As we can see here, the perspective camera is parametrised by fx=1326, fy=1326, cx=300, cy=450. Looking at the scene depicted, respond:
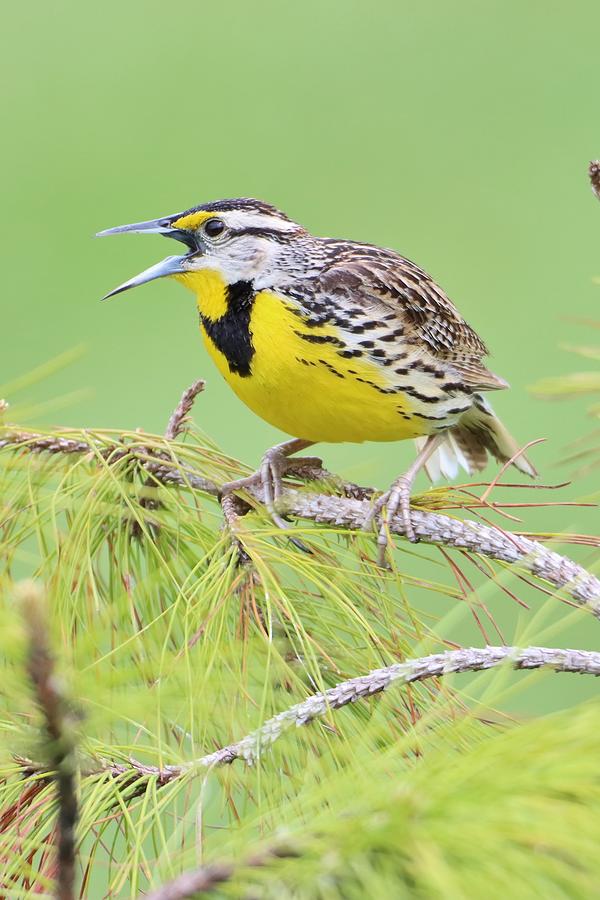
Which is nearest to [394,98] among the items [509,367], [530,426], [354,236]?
[354,236]

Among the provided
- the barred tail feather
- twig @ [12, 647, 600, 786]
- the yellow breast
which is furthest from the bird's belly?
twig @ [12, 647, 600, 786]

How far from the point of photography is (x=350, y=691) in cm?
89

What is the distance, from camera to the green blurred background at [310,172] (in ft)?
12.9

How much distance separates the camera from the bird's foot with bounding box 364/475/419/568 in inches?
49.3

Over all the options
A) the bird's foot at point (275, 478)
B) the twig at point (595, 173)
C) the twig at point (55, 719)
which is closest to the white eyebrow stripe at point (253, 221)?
the bird's foot at point (275, 478)

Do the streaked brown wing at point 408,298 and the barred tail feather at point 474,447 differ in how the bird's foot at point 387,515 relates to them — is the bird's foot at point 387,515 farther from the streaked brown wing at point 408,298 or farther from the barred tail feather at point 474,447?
the barred tail feather at point 474,447

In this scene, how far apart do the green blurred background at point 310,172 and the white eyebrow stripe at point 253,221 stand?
Result: 152 cm

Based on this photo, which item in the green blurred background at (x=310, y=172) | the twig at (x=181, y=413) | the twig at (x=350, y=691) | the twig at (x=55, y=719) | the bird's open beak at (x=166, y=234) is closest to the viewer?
the twig at (x=55, y=719)

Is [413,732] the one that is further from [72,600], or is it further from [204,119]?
[204,119]

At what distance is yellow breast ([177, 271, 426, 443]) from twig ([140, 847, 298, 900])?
0.99 m

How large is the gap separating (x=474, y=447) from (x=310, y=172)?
2959mm

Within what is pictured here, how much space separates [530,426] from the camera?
3.53 metres

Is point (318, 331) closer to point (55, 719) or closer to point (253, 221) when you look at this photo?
point (253, 221)

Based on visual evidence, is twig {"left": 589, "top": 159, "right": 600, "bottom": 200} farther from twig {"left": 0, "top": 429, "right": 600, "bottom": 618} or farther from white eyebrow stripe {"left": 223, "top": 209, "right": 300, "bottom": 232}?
white eyebrow stripe {"left": 223, "top": 209, "right": 300, "bottom": 232}
